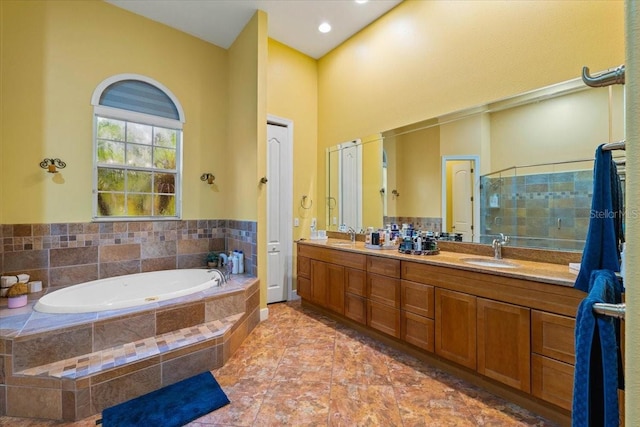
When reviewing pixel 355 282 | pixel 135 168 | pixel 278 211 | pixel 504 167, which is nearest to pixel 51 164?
pixel 135 168

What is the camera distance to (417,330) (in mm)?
2387

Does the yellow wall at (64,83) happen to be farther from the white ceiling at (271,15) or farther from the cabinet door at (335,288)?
the cabinet door at (335,288)

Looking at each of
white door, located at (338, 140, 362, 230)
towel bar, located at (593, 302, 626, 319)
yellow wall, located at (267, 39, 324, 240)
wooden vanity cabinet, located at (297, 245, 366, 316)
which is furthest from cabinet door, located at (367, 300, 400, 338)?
towel bar, located at (593, 302, 626, 319)

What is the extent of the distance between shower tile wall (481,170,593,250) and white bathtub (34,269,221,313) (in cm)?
274

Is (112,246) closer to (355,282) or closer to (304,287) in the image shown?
(304,287)

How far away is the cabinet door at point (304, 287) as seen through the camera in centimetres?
363

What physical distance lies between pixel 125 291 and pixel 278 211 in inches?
78.7

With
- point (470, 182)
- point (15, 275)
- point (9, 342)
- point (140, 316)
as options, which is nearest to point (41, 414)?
point (9, 342)

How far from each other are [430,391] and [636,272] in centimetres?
200

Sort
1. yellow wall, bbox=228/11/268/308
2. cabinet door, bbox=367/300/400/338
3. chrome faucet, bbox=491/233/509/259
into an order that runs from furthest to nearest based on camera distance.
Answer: yellow wall, bbox=228/11/268/308 < cabinet door, bbox=367/300/400/338 < chrome faucet, bbox=491/233/509/259

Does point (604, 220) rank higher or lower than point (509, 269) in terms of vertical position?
higher

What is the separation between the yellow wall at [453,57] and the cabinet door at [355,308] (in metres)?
1.99

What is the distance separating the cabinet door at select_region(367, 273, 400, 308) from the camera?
2555 mm

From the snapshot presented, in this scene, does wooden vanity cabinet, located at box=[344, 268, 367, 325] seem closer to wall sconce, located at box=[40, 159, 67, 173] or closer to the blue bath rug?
the blue bath rug
